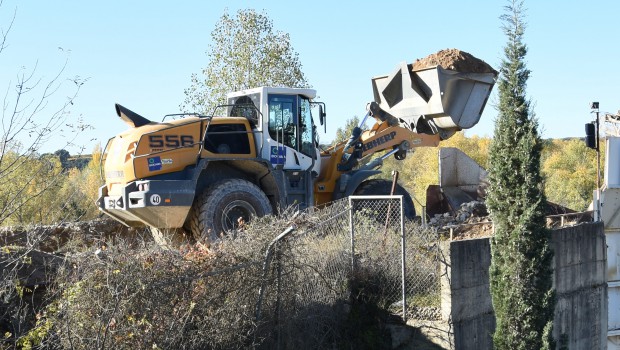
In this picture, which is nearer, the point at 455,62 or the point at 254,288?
the point at 254,288

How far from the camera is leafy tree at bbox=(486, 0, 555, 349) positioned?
1071 centimetres

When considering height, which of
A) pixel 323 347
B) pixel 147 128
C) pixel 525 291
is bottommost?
pixel 323 347

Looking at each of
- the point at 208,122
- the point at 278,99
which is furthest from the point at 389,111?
the point at 208,122

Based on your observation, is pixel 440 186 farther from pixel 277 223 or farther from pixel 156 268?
pixel 156 268

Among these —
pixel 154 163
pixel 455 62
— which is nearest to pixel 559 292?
pixel 455 62

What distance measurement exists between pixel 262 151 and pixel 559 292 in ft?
19.7

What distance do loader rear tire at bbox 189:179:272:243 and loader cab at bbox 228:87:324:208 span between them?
3.54 feet

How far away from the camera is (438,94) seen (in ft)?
58.5

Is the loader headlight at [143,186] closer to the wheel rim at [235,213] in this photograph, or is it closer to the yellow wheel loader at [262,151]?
the yellow wheel loader at [262,151]

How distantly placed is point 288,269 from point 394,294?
2.32 meters

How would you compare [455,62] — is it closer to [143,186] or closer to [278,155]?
[278,155]

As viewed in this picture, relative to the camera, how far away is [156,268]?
356 inches

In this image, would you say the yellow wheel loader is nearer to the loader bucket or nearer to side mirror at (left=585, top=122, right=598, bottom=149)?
the loader bucket

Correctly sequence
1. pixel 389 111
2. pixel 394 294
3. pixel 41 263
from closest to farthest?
1. pixel 41 263
2. pixel 394 294
3. pixel 389 111
